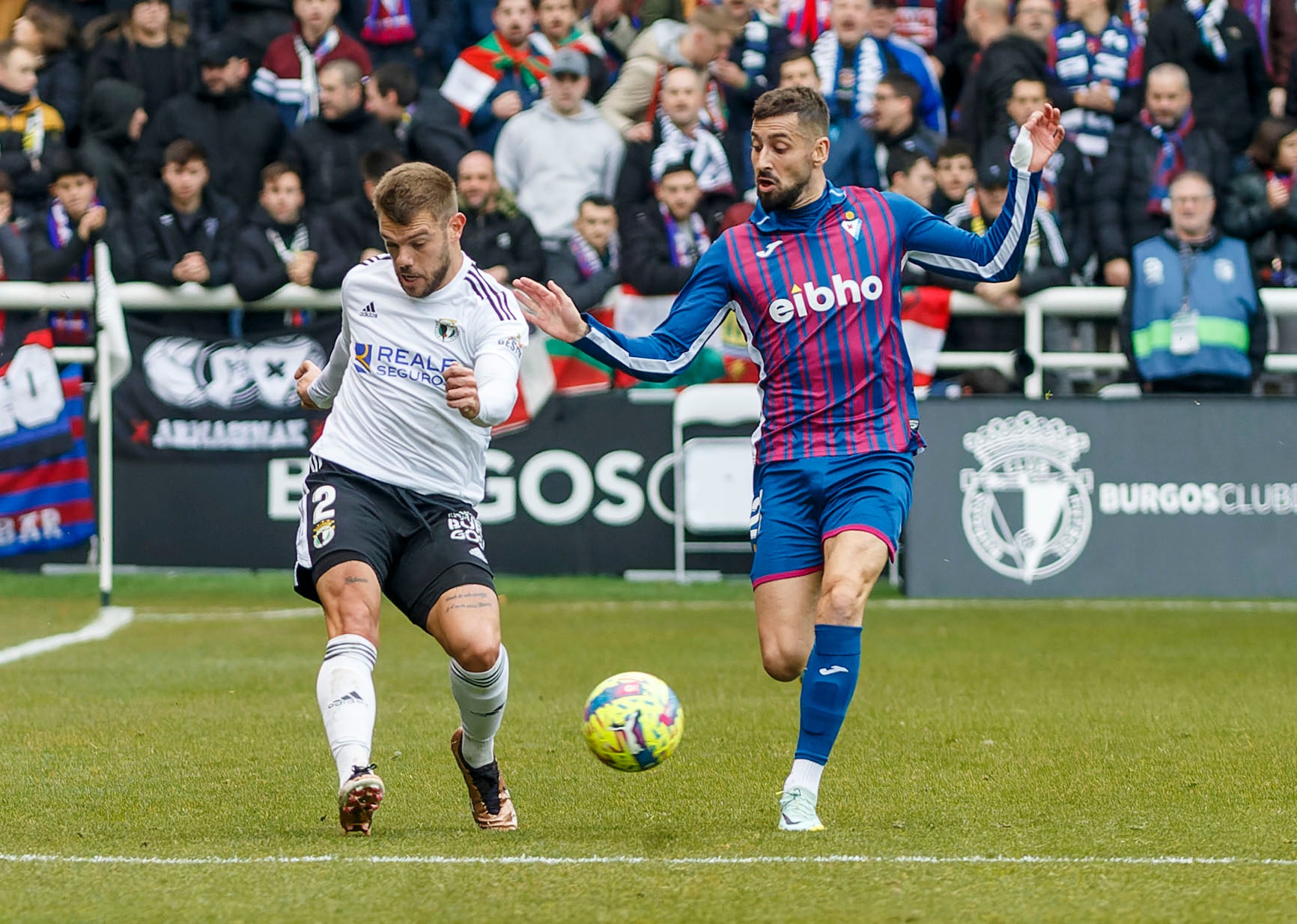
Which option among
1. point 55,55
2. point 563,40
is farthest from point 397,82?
point 55,55

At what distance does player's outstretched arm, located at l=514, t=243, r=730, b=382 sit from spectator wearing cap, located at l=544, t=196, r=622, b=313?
7.87m

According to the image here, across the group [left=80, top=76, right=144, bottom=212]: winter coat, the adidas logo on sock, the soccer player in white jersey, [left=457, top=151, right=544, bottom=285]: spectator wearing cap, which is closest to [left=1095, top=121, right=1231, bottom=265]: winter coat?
[left=457, top=151, right=544, bottom=285]: spectator wearing cap

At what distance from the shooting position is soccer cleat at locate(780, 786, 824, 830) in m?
6.00

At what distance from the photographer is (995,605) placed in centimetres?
1378

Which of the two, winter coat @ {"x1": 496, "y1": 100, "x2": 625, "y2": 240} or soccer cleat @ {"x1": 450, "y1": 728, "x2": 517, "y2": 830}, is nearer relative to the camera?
soccer cleat @ {"x1": 450, "y1": 728, "x2": 517, "y2": 830}

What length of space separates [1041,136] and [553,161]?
361 inches

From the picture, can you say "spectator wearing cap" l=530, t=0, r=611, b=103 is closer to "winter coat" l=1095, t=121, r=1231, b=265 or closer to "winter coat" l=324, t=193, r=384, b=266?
"winter coat" l=324, t=193, r=384, b=266

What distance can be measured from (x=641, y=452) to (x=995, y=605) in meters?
2.94

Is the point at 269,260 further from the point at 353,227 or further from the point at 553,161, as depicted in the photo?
the point at 553,161

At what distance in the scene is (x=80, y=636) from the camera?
→ 12.1m

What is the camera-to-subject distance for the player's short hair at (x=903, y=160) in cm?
1453

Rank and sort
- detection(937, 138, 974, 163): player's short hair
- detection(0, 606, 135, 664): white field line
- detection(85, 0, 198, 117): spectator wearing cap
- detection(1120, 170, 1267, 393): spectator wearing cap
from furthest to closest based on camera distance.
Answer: detection(85, 0, 198, 117): spectator wearing cap → detection(937, 138, 974, 163): player's short hair → detection(1120, 170, 1267, 393): spectator wearing cap → detection(0, 606, 135, 664): white field line

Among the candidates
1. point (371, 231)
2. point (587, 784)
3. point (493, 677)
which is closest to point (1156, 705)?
point (587, 784)

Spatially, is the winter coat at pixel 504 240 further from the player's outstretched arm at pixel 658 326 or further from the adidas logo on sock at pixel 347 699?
the adidas logo on sock at pixel 347 699
